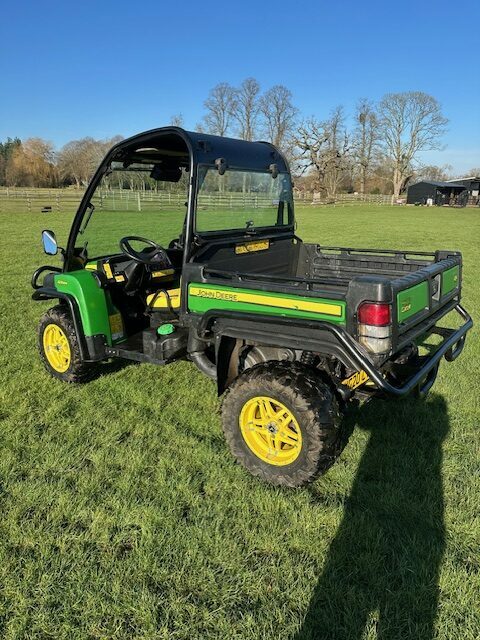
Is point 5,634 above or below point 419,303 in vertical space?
below

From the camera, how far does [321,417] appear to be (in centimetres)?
280

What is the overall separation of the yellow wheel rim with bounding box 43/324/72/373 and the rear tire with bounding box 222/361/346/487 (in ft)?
6.12

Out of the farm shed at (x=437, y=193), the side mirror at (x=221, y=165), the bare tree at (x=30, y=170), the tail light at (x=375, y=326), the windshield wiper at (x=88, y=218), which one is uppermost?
the bare tree at (x=30, y=170)

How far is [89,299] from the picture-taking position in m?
3.91

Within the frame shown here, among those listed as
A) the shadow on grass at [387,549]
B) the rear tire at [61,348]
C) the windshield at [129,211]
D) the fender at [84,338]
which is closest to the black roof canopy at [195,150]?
the windshield at [129,211]

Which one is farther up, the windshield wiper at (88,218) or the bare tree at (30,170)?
the bare tree at (30,170)

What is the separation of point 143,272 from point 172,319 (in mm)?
472

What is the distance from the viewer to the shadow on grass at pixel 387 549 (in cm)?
212

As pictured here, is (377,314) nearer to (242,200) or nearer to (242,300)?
(242,300)

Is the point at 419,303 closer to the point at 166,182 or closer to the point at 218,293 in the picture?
the point at 218,293

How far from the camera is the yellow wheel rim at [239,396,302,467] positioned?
9.74 ft

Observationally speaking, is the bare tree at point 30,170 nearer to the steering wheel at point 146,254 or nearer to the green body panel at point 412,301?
the steering wheel at point 146,254

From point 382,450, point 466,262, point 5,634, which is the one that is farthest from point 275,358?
point 466,262

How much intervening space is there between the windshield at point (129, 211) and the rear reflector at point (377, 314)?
2.09 metres
